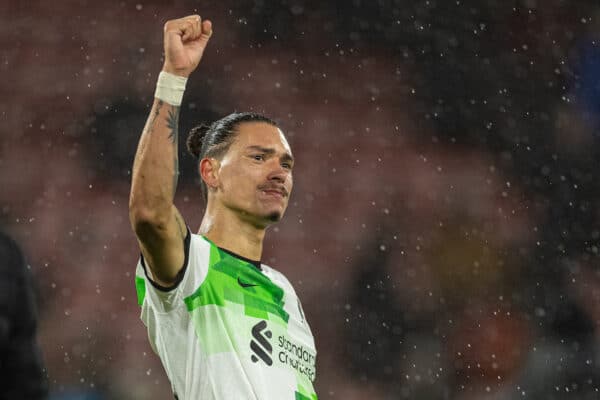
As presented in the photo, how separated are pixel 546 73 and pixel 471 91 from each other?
0.74m

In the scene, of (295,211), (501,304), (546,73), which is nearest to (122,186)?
(295,211)

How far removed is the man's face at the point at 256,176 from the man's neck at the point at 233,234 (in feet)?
0.08

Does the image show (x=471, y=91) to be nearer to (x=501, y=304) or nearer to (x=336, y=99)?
(x=336, y=99)

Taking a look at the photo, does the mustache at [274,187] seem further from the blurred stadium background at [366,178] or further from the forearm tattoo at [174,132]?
the blurred stadium background at [366,178]

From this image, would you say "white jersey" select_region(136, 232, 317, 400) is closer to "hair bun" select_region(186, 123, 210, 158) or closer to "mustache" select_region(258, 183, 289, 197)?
"mustache" select_region(258, 183, 289, 197)

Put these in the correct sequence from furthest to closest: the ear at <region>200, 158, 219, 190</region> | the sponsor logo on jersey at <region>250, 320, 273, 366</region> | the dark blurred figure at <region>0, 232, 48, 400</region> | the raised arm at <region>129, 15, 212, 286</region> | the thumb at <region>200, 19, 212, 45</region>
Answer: the ear at <region>200, 158, 219, 190</region>
the sponsor logo on jersey at <region>250, 320, 273, 366</region>
the thumb at <region>200, 19, 212, 45</region>
the raised arm at <region>129, 15, 212, 286</region>
the dark blurred figure at <region>0, 232, 48, 400</region>

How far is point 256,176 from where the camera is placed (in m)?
2.59

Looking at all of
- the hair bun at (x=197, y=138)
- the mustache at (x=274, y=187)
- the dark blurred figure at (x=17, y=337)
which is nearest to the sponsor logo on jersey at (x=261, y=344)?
the mustache at (x=274, y=187)

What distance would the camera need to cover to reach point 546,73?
24.0 ft

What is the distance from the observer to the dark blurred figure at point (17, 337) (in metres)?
0.84

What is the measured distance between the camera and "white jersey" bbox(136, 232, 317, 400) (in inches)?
86.0

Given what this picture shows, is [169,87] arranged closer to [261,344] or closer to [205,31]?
[205,31]

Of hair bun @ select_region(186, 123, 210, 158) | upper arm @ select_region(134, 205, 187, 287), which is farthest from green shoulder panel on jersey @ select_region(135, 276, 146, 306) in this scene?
hair bun @ select_region(186, 123, 210, 158)

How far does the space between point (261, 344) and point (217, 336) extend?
0.13 meters
